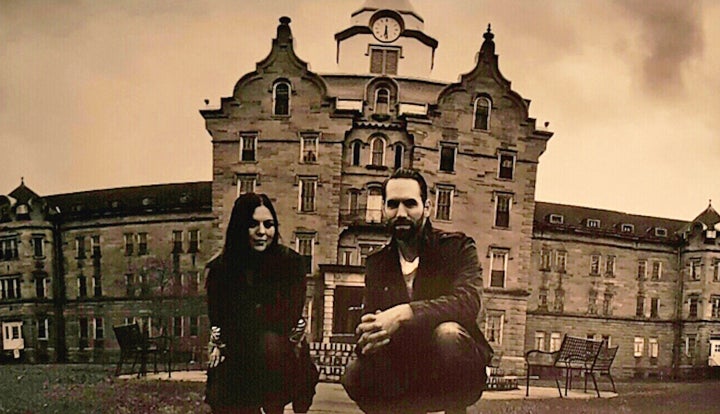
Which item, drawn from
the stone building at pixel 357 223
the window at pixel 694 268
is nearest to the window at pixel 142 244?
the stone building at pixel 357 223

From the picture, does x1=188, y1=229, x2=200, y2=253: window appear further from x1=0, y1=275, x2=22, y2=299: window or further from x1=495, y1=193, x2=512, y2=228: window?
x1=495, y1=193, x2=512, y2=228: window

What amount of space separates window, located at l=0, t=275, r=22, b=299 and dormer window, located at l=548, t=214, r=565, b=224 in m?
2.13

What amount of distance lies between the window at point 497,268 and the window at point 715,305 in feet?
3.31

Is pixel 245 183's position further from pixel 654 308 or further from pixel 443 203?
pixel 654 308

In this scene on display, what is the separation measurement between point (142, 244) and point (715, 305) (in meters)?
2.36

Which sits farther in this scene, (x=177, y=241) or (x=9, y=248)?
(x=9, y=248)

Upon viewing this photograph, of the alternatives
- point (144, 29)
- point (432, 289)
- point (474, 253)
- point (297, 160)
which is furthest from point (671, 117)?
point (144, 29)

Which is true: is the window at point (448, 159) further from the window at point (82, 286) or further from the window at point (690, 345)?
the window at point (82, 286)

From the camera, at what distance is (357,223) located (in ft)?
9.23

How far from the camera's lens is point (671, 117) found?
3176mm

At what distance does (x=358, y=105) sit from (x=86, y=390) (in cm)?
154

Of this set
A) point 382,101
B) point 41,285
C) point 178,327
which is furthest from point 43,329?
point 382,101

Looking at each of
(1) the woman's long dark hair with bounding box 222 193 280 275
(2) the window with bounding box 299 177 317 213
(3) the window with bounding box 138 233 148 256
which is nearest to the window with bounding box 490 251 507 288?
(2) the window with bounding box 299 177 317 213

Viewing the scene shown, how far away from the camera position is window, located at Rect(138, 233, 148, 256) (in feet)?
9.38
